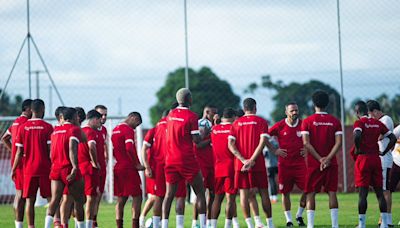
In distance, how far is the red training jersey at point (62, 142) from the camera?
13055 mm

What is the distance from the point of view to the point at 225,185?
1516 cm

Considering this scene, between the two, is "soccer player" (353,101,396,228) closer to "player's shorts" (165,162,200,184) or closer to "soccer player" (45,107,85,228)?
"player's shorts" (165,162,200,184)

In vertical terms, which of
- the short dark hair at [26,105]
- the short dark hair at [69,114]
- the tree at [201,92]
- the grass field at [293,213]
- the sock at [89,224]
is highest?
the tree at [201,92]

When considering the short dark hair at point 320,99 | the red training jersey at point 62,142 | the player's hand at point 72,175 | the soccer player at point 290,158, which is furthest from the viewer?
the soccer player at point 290,158

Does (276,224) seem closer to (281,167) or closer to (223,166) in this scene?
(281,167)

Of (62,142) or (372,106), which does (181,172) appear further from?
(372,106)

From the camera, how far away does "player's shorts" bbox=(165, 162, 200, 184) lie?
13539 millimetres

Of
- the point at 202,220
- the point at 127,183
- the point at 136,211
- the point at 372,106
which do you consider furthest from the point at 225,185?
the point at 372,106

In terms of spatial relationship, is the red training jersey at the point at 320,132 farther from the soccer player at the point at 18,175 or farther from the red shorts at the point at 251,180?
the soccer player at the point at 18,175

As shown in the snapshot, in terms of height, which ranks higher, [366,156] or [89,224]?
[366,156]

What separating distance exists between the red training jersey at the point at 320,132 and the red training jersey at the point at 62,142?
148 inches

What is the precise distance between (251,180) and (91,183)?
2.82 metres

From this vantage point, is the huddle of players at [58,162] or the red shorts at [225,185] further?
the red shorts at [225,185]

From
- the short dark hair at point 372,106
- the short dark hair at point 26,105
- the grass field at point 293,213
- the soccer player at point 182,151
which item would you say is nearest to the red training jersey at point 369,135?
the short dark hair at point 372,106
